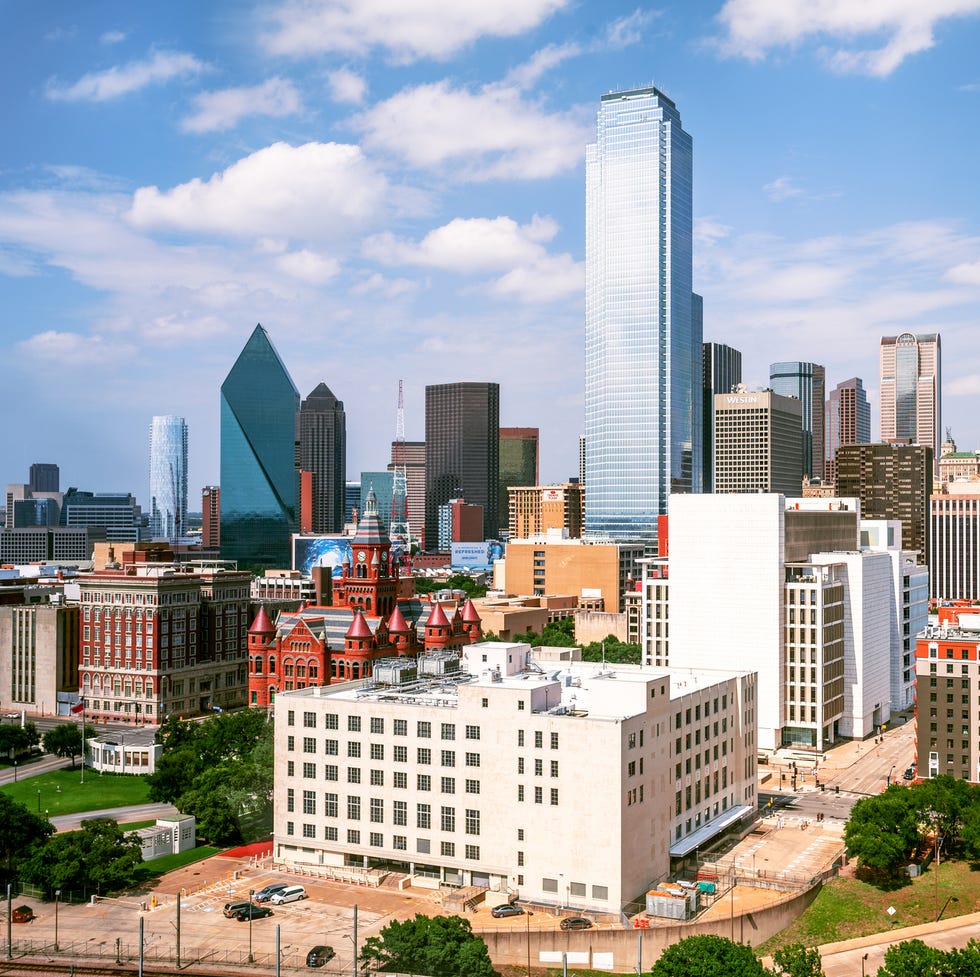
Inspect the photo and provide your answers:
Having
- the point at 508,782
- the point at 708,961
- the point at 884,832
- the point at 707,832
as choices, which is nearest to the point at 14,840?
the point at 508,782

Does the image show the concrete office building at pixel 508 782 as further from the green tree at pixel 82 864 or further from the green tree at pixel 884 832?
the green tree at pixel 82 864

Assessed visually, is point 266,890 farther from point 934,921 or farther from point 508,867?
point 934,921

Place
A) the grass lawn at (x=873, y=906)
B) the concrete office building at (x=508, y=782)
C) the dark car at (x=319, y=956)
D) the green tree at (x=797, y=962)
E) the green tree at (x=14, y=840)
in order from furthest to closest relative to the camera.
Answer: the green tree at (x=14, y=840) → the grass lawn at (x=873, y=906) → the concrete office building at (x=508, y=782) → the dark car at (x=319, y=956) → the green tree at (x=797, y=962)

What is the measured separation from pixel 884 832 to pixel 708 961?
43.2 metres

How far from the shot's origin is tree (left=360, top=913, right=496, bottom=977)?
274 feet

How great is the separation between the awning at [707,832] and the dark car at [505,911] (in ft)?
60.9

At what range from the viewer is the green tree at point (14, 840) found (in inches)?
4368

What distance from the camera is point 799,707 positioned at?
6860 inches

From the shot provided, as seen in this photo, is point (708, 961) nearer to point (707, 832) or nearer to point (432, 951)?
point (432, 951)

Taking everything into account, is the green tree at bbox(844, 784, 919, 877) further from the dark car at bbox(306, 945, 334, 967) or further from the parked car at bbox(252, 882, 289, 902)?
the parked car at bbox(252, 882, 289, 902)

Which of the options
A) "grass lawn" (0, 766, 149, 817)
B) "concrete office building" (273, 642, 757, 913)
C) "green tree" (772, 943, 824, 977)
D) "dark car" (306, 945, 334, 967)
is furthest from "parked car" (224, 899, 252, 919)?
"grass lawn" (0, 766, 149, 817)

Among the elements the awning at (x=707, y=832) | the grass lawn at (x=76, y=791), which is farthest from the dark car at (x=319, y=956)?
the grass lawn at (x=76, y=791)

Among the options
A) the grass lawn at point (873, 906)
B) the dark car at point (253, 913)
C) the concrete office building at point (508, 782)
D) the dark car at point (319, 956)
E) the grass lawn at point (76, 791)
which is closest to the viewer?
the dark car at point (319, 956)

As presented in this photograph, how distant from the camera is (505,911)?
321 ft
